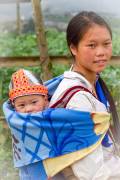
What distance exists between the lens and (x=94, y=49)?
2.90 metres

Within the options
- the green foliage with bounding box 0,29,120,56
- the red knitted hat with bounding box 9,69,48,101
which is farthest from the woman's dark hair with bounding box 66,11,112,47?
the green foliage with bounding box 0,29,120,56

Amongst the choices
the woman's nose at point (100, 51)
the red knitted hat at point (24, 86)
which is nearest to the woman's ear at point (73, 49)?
the woman's nose at point (100, 51)

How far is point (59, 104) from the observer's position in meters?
2.84

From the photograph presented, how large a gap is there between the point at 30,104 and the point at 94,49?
43 centimetres

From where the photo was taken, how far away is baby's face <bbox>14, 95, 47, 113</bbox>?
284cm

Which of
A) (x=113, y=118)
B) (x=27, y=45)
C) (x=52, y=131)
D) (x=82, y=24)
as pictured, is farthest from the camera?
(x=27, y=45)

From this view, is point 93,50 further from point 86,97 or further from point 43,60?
point 43,60

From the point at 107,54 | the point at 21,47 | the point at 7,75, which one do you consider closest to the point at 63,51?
the point at 21,47

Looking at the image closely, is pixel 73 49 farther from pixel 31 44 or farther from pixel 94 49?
pixel 31 44

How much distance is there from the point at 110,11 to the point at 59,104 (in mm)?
5846

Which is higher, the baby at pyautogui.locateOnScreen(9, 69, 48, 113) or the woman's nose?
the woman's nose

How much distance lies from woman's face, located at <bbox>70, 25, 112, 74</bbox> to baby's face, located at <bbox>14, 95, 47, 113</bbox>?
0.93 ft

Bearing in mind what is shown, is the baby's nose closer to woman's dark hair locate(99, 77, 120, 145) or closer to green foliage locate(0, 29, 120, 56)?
woman's dark hair locate(99, 77, 120, 145)

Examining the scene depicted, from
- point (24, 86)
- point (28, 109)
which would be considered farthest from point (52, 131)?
point (24, 86)
